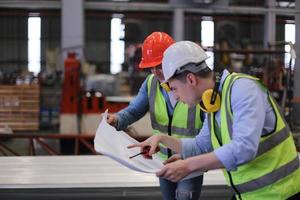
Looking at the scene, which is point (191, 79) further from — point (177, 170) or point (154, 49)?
point (154, 49)

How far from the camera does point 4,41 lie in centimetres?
1872

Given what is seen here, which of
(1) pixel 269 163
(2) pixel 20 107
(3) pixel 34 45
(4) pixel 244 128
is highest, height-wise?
(3) pixel 34 45

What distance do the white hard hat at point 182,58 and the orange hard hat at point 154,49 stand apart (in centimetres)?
71

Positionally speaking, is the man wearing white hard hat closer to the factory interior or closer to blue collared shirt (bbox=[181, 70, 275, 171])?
blue collared shirt (bbox=[181, 70, 275, 171])

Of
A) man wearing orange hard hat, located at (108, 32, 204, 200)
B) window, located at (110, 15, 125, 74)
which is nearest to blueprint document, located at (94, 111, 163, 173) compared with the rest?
man wearing orange hard hat, located at (108, 32, 204, 200)

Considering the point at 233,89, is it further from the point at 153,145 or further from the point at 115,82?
the point at 115,82

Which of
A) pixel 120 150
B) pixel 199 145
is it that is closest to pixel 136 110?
pixel 120 150

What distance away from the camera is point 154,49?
2.36m

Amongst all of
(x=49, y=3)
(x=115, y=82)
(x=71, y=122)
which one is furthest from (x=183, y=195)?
(x=49, y=3)

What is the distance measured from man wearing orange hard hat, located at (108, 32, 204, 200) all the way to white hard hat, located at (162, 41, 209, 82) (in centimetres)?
71

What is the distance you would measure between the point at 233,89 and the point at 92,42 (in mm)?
18324

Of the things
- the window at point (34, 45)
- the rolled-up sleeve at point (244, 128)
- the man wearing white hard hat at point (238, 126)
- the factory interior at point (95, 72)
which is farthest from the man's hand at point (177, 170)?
the window at point (34, 45)

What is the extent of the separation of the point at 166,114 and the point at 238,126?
1.08 meters

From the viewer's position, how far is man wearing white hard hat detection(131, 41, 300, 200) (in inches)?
56.1
